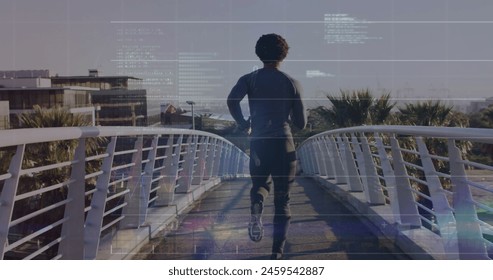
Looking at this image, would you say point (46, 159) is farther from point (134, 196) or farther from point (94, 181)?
point (94, 181)

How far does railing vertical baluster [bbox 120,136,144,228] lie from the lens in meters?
4.04

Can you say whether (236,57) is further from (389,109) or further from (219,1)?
(389,109)

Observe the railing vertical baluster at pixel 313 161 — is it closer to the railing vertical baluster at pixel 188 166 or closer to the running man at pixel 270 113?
the running man at pixel 270 113

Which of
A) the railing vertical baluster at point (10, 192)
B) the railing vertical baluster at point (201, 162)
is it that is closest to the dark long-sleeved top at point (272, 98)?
the railing vertical baluster at point (201, 162)

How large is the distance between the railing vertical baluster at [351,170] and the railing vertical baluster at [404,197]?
275mm

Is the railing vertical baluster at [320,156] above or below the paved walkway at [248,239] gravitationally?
above

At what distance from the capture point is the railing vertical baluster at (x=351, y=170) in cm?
446

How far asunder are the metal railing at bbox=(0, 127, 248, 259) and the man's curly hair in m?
0.53

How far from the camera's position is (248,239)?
3.71 meters

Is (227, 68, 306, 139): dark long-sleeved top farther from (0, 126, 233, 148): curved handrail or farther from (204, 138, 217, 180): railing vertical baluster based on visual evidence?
(204, 138, 217, 180): railing vertical baluster

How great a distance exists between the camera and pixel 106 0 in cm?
348

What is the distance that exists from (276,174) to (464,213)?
1.02 m
